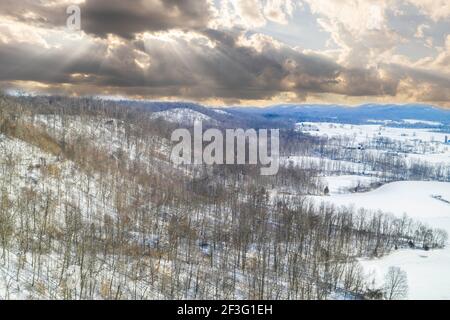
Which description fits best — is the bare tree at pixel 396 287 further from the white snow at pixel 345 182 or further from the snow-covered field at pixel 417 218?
the white snow at pixel 345 182

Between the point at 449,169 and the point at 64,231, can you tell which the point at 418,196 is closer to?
the point at 449,169

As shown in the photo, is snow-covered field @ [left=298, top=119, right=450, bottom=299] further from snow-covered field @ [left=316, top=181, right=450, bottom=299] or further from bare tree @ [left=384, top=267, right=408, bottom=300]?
bare tree @ [left=384, top=267, right=408, bottom=300]

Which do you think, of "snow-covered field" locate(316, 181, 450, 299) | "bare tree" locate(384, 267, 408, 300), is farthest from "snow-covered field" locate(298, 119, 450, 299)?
"bare tree" locate(384, 267, 408, 300)

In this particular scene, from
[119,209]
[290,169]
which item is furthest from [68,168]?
[290,169]

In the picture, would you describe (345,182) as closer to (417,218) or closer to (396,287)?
(417,218)

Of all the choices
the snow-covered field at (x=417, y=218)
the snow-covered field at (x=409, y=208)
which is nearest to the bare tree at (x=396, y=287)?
the snow-covered field at (x=409, y=208)

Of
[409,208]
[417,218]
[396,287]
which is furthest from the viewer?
[409,208]

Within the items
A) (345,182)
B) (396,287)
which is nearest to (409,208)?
(345,182)

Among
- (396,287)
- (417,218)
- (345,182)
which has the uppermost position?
(396,287)
